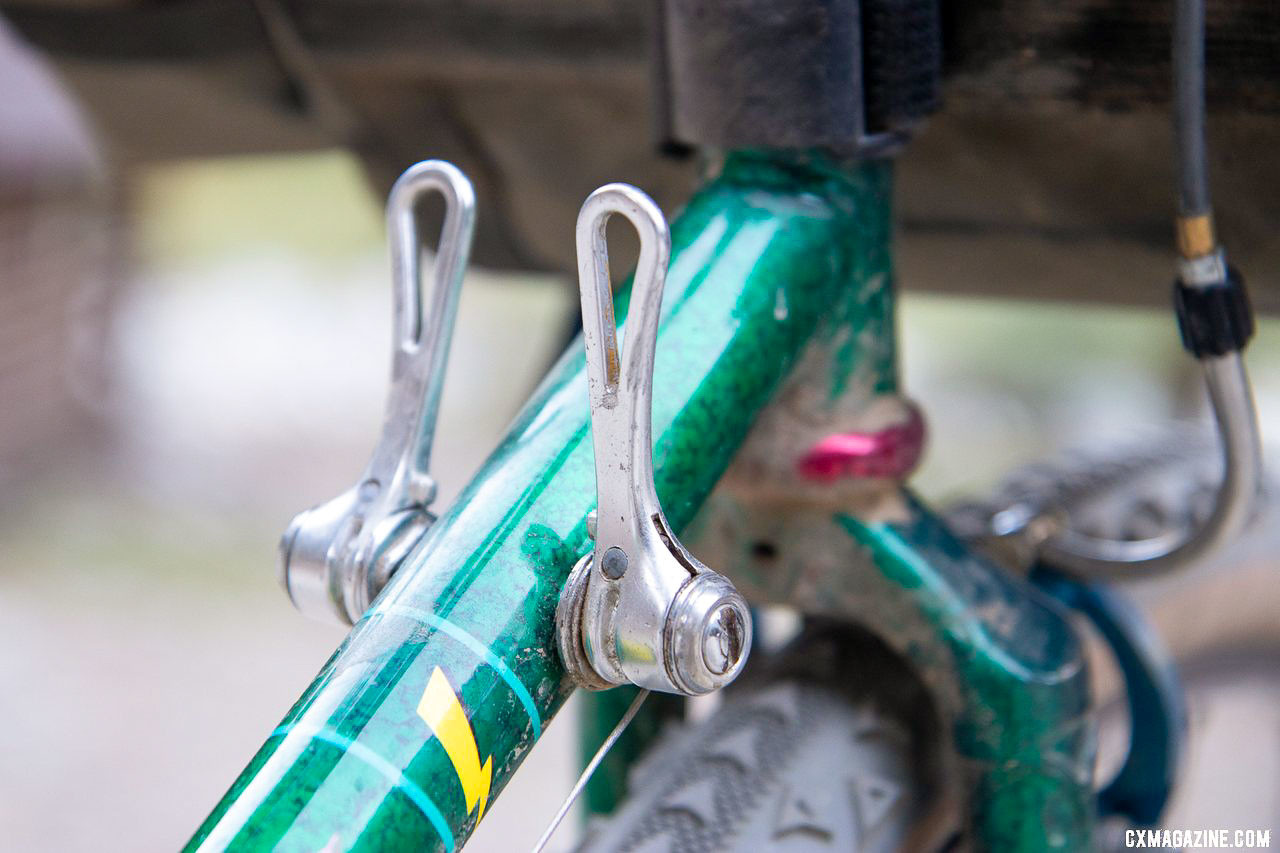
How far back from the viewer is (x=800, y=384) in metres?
0.57

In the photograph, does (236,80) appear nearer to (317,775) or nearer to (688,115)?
(688,115)

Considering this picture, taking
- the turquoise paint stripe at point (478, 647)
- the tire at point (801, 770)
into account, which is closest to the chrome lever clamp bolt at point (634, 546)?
the turquoise paint stripe at point (478, 647)

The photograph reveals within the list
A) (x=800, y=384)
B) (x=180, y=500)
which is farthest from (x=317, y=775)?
(x=180, y=500)

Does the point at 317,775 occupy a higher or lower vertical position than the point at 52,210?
higher

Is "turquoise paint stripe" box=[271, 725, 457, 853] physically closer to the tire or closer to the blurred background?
the tire

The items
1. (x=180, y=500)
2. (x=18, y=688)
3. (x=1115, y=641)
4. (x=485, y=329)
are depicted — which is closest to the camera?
(x=1115, y=641)

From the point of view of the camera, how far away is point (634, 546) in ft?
1.29

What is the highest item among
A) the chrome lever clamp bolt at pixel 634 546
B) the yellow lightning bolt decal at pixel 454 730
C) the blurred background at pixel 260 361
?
the chrome lever clamp bolt at pixel 634 546

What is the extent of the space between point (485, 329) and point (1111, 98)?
3.46 m

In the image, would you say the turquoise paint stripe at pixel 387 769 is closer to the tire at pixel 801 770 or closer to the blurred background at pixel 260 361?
the tire at pixel 801 770

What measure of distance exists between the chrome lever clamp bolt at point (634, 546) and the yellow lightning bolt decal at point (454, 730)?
0.04m

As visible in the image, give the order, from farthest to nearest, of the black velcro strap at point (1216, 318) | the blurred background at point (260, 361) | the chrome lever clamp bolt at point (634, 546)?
the blurred background at point (260, 361) → the black velcro strap at point (1216, 318) → the chrome lever clamp bolt at point (634, 546)

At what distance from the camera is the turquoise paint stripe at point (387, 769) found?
38cm

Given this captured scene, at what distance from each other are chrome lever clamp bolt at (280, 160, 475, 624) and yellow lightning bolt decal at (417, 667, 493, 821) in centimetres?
7
